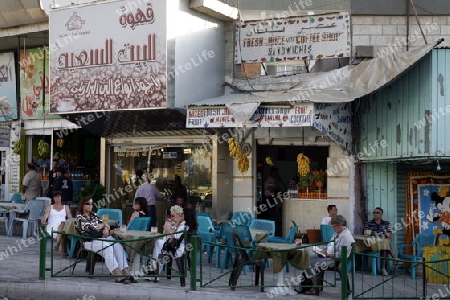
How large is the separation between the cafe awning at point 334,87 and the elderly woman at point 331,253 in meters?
2.92

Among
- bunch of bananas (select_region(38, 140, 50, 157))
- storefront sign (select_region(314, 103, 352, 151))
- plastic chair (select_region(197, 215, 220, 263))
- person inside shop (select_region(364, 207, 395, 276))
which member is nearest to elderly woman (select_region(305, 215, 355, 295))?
person inside shop (select_region(364, 207, 395, 276))

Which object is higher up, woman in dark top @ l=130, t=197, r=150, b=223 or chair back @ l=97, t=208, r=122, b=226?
woman in dark top @ l=130, t=197, r=150, b=223

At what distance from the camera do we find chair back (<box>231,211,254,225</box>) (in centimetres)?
1544

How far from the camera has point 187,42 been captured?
51.8 ft

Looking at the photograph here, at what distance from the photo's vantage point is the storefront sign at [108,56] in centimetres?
1556

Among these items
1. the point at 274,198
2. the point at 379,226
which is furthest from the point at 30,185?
→ the point at 379,226

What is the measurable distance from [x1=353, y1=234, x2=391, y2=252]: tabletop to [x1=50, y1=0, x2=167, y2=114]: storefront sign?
5057 millimetres

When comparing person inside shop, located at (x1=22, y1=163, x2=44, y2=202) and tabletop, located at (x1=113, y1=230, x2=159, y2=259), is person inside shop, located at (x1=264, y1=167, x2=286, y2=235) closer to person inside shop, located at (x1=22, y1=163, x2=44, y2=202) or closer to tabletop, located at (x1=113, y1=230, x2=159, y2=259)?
tabletop, located at (x1=113, y1=230, x2=159, y2=259)

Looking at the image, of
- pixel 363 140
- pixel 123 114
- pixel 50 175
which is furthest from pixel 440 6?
pixel 50 175

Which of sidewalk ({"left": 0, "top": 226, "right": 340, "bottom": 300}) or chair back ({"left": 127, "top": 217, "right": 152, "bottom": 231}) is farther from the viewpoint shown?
chair back ({"left": 127, "top": 217, "right": 152, "bottom": 231})

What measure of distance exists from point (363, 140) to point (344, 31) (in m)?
2.31

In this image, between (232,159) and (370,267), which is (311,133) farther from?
(370,267)

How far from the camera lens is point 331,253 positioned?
1121 centimetres

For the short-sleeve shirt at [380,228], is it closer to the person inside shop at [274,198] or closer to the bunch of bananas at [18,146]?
the person inside shop at [274,198]
